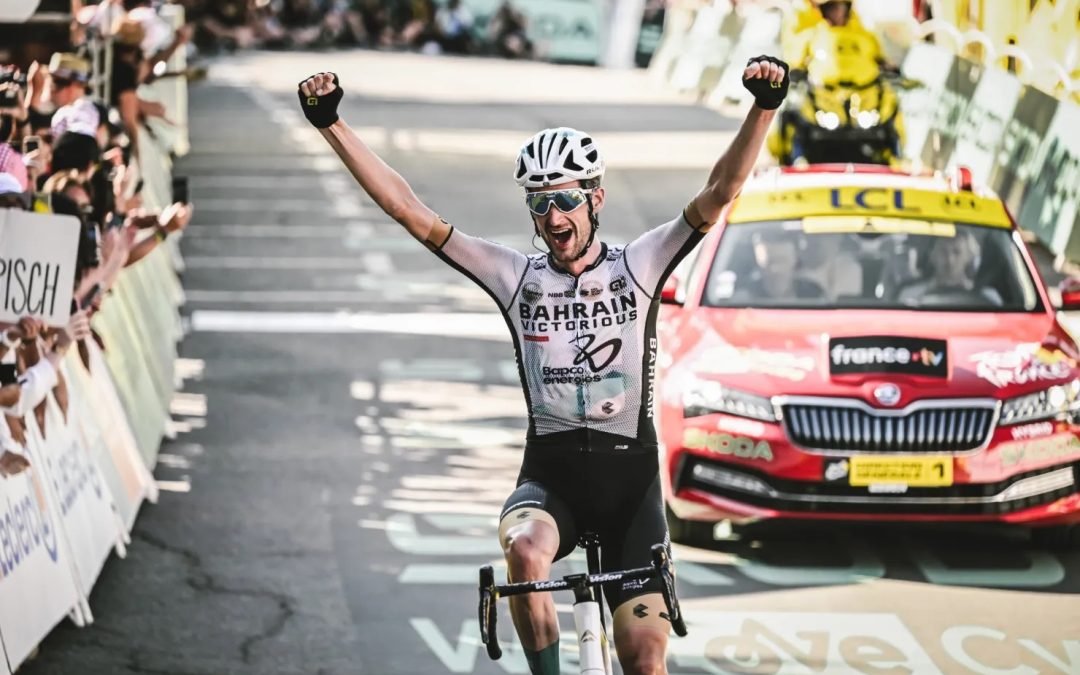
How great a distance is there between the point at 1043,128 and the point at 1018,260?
817 centimetres

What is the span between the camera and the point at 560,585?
571 centimetres

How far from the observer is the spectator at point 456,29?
173 ft

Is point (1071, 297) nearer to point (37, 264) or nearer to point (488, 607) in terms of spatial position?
point (37, 264)

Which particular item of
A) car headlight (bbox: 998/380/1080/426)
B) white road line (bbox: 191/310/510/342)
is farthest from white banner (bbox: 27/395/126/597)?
white road line (bbox: 191/310/510/342)

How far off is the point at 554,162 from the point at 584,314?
1.79ft

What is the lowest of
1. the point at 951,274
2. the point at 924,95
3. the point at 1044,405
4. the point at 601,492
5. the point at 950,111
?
the point at 924,95

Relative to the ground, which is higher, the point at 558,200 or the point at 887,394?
the point at 558,200

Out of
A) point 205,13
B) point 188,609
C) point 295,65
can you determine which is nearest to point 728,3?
point 295,65

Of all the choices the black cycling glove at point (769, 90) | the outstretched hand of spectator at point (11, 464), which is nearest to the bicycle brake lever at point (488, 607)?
the black cycling glove at point (769, 90)

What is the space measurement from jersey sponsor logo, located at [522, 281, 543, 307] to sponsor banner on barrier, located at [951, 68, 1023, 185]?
14.1 m

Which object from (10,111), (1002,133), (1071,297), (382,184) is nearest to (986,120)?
(1002,133)

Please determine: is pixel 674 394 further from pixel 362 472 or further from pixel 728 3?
pixel 728 3

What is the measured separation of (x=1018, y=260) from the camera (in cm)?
1151

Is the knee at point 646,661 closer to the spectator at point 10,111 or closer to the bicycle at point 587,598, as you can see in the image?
the bicycle at point 587,598
